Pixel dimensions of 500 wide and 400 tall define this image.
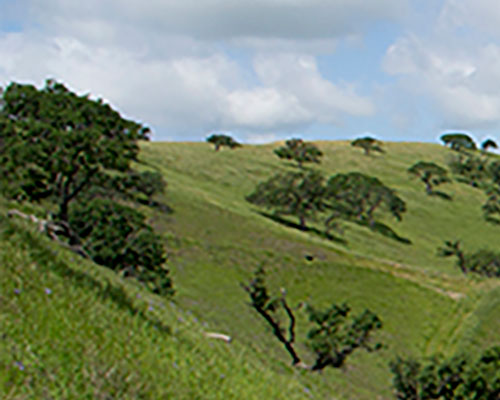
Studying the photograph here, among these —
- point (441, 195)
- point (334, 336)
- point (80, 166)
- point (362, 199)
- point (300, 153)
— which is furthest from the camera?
point (300, 153)

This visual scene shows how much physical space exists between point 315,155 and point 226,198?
64.6 m

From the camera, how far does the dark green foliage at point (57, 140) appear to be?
6550cm

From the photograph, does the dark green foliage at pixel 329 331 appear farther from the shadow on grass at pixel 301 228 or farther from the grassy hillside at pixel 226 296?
the shadow on grass at pixel 301 228

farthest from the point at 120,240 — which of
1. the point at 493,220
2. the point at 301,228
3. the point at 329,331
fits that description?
the point at 493,220

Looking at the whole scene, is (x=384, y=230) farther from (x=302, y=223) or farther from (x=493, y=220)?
(x=493, y=220)

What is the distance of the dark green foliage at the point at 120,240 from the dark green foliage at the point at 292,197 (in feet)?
234

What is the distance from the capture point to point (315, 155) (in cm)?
19112

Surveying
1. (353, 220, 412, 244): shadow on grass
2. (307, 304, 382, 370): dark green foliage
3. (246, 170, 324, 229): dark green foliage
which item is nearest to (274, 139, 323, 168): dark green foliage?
(353, 220, 412, 244): shadow on grass

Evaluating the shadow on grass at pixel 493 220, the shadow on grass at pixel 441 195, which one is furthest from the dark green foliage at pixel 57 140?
the shadow on grass at pixel 441 195

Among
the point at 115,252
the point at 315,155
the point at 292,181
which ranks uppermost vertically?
the point at 315,155

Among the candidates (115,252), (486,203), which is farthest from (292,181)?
(115,252)

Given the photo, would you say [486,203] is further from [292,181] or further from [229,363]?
[229,363]

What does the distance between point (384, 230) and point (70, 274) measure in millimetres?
135847

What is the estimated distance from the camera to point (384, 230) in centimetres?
14575
